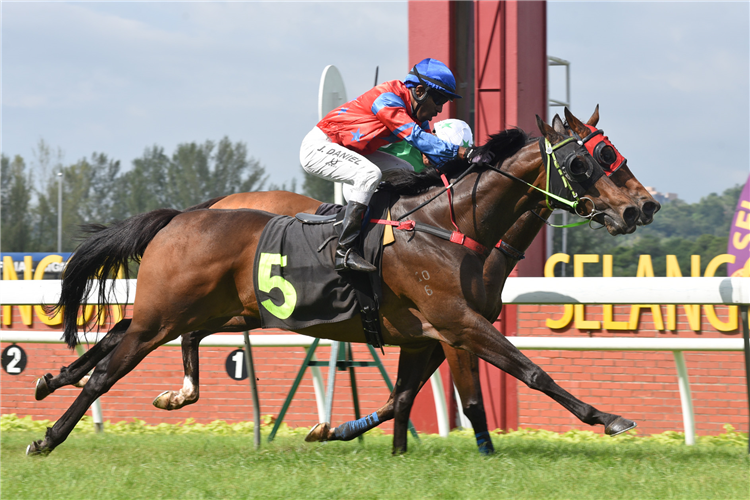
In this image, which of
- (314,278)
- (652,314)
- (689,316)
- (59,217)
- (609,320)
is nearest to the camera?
(314,278)

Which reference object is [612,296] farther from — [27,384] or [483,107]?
[27,384]

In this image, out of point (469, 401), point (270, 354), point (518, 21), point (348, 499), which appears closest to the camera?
point (348, 499)

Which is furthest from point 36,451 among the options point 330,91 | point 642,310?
point 642,310

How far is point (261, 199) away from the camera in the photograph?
5.61 m

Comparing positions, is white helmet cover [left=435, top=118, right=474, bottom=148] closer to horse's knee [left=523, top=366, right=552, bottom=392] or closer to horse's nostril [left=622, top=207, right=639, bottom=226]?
horse's nostril [left=622, top=207, right=639, bottom=226]

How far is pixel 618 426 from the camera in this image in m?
3.54

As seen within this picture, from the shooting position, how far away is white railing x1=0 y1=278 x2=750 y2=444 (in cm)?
434

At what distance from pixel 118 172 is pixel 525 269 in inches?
1149

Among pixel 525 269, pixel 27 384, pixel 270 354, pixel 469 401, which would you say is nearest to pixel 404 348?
pixel 469 401

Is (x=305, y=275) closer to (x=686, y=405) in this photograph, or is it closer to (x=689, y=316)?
(x=686, y=405)

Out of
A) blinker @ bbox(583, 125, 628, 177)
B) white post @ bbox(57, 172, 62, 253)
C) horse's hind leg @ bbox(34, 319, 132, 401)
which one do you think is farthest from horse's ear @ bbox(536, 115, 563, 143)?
white post @ bbox(57, 172, 62, 253)

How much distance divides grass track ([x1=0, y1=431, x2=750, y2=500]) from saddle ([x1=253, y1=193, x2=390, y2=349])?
28.7 inches

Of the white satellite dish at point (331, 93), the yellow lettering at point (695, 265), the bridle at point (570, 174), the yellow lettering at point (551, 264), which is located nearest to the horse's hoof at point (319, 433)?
the bridle at point (570, 174)

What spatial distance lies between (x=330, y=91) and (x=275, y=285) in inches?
120
